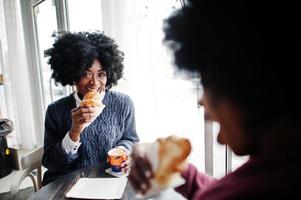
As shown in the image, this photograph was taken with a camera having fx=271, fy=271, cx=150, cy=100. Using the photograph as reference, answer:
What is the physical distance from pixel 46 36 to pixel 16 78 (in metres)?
0.68

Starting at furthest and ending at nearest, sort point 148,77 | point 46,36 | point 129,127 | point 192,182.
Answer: point 46,36, point 148,77, point 129,127, point 192,182

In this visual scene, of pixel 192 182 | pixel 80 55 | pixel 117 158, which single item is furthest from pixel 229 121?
pixel 80 55

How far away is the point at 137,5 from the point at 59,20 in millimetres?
1261

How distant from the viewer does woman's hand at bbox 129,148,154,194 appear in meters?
0.46

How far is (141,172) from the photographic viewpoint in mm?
475

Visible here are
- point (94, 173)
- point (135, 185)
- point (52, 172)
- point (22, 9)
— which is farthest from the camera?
point (22, 9)

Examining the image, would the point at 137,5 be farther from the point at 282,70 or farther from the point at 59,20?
the point at 282,70

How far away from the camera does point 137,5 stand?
1.79 meters

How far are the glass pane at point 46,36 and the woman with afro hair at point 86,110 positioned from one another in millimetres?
1452

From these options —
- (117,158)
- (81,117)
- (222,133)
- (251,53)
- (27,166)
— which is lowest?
(27,166)

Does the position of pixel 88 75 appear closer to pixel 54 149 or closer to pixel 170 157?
pixel 54 149

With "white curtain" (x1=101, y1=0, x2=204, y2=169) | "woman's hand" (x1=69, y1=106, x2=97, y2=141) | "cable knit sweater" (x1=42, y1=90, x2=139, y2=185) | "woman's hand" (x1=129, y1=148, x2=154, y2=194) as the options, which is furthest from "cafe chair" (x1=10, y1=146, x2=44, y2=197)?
"woman's hand" (x1=129, y1=148, x2=154, y2=194)

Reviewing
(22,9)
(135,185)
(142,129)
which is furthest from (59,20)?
(135,185)

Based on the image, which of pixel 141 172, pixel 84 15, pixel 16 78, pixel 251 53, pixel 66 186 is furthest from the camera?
pixel 16 78
